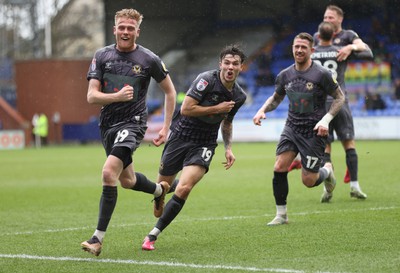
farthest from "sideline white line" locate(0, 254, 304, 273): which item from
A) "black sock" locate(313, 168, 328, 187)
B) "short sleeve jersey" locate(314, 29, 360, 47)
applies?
"short sleeve jersey" locate(314, 29, 360, 47)

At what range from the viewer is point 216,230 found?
8.76 meters

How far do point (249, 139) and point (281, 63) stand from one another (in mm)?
3540

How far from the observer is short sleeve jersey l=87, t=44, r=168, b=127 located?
25.4 ft

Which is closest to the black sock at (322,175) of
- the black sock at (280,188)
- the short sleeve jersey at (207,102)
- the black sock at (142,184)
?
the black sock at (280,188)

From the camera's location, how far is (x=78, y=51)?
2223 inches

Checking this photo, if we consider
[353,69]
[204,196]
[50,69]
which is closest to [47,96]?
[50,69]

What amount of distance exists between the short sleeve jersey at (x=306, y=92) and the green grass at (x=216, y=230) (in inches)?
42.2

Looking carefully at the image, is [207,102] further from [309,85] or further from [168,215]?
[309,85]

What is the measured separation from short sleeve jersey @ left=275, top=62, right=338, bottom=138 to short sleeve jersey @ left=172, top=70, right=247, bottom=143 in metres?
1.33

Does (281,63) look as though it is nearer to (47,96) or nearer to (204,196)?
(47,96)

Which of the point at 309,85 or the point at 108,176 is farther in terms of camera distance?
the point at 309,85

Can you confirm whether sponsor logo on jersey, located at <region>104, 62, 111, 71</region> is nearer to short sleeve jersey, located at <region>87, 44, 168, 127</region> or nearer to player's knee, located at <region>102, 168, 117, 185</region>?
short sleeve jersey, located at <region>87, 44, 168, 127</region>

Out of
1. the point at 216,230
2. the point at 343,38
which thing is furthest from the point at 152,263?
the point at 343,38

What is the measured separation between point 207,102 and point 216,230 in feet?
4.76
